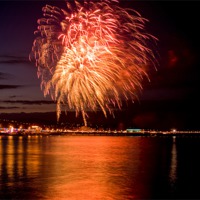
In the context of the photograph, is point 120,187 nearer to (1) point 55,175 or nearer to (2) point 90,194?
(2) point 90,194

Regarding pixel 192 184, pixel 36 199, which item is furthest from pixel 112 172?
pixel 36 199

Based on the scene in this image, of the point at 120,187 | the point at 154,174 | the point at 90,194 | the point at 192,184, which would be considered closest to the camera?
the point at 90,194

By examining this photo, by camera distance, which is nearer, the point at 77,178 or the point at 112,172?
the point at 77,178

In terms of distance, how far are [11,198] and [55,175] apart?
5.68 m

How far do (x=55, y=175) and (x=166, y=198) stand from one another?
6.77 metres

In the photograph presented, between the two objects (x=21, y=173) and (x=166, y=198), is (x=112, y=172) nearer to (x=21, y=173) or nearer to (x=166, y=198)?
(x=21, y=173)

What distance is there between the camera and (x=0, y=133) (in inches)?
7210

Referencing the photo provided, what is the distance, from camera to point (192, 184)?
16.7 metres

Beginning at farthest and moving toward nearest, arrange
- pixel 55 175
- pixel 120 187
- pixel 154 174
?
pixel 154 174
pixel 55 175
pixel 120 187

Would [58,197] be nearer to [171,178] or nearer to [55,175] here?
[55,175]

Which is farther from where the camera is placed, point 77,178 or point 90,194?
point 77,178

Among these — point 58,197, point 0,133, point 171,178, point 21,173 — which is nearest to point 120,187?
point 58,197

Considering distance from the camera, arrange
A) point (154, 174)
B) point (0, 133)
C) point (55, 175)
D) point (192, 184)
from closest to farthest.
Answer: point (192, 184) → point (55, 175) → point (154, 174) → point (0, 133)

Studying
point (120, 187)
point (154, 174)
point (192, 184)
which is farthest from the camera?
point (154, 174)
